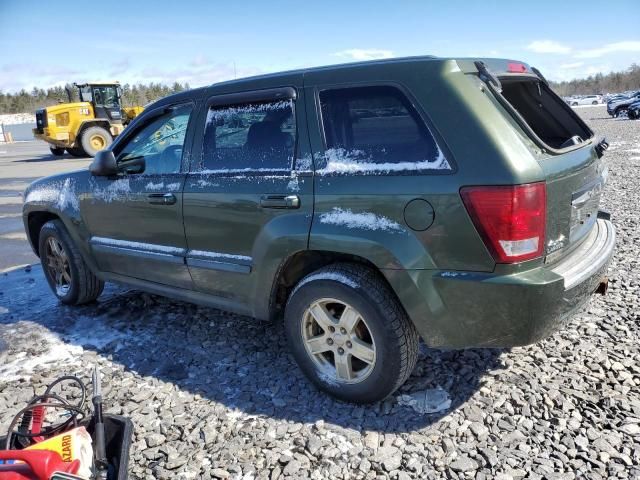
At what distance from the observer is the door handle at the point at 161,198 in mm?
3493

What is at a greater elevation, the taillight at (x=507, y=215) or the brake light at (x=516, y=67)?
the brake light at (x=516, y=67)

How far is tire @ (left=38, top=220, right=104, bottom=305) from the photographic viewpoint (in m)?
4.50

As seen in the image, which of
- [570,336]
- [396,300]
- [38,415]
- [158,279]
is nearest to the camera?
[38,415]

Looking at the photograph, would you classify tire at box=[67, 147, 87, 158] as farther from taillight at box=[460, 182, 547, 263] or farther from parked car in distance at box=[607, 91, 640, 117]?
parked car in distance at box=[607, 91, 640, 117]

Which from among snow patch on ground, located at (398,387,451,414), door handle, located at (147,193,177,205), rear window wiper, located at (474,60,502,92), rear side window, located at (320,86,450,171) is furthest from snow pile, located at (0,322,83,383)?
rear window wiper, located at (474,60,502,92)

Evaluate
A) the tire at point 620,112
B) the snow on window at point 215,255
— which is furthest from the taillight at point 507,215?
the tire at point 620,112

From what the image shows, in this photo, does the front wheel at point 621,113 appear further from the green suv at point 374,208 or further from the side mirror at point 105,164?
the side mirror at point 105,164

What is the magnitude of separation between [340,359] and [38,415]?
1.59 metres

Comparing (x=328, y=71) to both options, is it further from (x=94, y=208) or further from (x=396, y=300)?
(x=94, y=208)

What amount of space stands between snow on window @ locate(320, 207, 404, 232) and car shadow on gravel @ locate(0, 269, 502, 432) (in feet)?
3.52

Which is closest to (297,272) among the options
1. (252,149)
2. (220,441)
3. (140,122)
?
(252,149)

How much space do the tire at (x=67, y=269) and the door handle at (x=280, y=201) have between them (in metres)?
2.33

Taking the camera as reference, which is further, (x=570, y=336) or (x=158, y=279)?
(x=158, y=279)

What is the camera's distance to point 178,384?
3285mm
